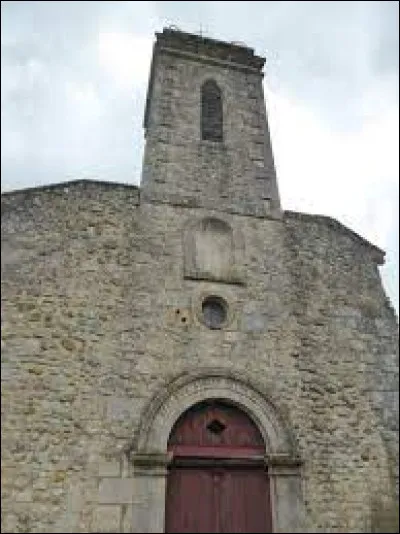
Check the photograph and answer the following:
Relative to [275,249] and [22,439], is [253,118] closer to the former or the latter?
[275,249]

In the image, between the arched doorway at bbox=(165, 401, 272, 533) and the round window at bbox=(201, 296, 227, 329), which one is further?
the round window at bbox=(201, 296, 227, 329)

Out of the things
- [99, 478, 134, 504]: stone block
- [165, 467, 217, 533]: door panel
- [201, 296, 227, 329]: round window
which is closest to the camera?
[99, 478, 134, 504]: stone block

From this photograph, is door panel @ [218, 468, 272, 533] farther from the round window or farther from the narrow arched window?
the narrow arched window

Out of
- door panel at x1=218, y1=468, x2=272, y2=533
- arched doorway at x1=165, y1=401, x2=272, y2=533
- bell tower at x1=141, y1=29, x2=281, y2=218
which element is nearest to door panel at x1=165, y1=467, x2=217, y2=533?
arched doorway at x1=165, y1=401, x2=272, y2=533

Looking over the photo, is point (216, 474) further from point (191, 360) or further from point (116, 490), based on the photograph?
point (191, 360)

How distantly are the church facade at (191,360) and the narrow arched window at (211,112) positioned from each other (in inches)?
27.7

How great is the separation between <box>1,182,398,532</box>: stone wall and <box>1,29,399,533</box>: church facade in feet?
0.07

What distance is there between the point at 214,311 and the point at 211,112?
445cm

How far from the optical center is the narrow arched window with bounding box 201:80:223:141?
35.2 ft

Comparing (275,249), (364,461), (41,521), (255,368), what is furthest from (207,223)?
(41,521)

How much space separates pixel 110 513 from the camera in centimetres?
675

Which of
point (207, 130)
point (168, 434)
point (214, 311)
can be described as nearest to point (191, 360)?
point (214, 311)

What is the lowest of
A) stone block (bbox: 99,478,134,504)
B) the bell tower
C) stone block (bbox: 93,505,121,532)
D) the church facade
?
stone block (bbox: 93,505,121,532)

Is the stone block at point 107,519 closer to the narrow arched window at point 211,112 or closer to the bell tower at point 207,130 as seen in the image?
the bell tower at point 207,130
